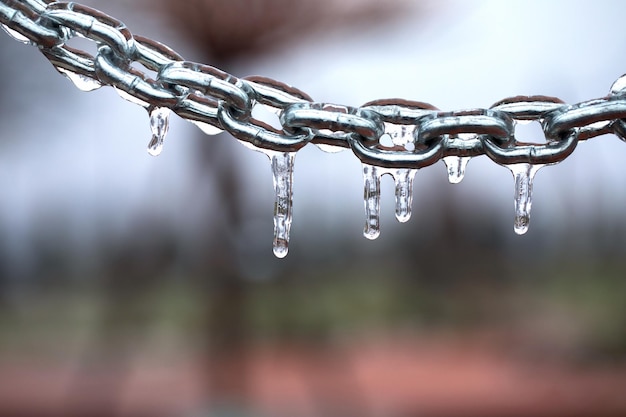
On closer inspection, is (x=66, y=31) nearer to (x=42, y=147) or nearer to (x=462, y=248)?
(x=42, y=147)

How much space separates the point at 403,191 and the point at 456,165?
0.17ft

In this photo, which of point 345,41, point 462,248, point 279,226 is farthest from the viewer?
point 462,248

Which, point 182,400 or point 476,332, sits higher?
point 476,332

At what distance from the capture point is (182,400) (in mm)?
3721

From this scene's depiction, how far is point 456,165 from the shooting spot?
585 millimetres

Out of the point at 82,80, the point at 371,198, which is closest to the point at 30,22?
the point at 82,80

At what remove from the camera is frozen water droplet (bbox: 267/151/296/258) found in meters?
0.56

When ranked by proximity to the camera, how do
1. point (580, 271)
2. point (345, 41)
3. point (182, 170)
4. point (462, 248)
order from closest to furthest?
point (345, 41)
point (182, 170)
point (580, 271)
point (462, 248)

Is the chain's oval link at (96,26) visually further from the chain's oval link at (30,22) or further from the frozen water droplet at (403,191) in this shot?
the frozen water droplet at (403,191)

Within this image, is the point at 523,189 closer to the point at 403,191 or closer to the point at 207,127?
the point at 403,191

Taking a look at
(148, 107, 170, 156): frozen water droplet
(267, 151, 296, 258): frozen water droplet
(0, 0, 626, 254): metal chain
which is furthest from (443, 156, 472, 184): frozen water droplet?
(148, 107, 170, 156): frozen water droplet

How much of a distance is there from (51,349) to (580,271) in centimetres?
396

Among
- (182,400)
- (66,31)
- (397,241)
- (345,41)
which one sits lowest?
(182,400)

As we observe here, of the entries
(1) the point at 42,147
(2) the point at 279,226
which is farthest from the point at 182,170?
(2) the point at 279,226
